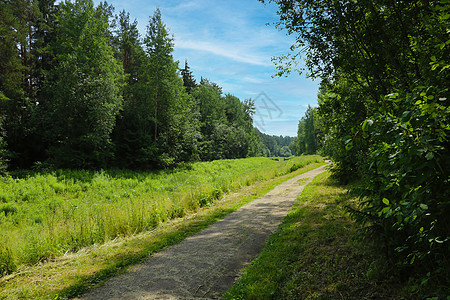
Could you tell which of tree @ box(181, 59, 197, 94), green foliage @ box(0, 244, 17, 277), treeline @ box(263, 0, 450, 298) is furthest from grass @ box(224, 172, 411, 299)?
tree @ box(181, 59, 197, 94)

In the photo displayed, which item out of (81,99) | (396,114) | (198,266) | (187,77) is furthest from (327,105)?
(187,77)

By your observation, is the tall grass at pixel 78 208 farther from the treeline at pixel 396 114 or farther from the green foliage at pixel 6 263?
the treeline at pixel 396 114

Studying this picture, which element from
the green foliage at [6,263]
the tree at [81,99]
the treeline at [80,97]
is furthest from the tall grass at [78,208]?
the treeline at [80,97]

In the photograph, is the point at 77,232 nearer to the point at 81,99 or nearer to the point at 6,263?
the point at 6,263

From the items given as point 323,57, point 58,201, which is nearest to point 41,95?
point 58,201

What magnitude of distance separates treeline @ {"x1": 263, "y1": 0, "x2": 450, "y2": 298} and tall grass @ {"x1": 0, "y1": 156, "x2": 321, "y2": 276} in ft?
21.9

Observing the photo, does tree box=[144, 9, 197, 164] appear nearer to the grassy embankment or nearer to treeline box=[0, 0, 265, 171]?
treeline box=[0, 0, 265, 171]

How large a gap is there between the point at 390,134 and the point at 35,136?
89.6 feet

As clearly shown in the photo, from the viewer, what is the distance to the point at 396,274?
10.5ft

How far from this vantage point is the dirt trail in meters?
3.98

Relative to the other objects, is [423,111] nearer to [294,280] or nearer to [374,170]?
[374,170]

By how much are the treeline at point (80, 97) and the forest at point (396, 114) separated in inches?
748

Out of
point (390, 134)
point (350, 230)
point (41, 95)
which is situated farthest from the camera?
point (41, 95)

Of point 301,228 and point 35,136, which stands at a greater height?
point 35,136
